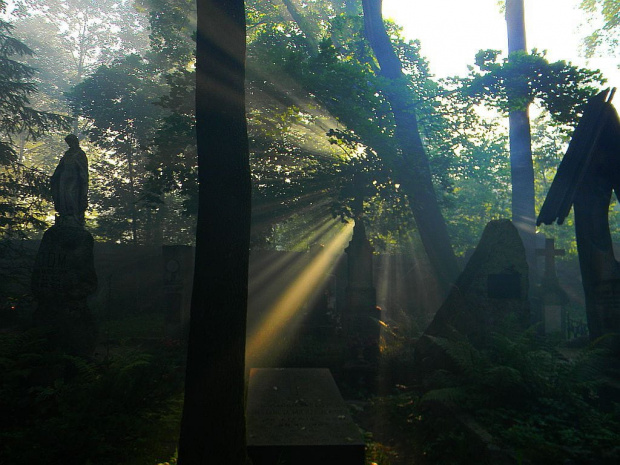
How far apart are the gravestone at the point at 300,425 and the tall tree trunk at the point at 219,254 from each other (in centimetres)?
64

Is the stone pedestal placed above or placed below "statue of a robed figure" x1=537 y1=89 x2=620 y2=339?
below

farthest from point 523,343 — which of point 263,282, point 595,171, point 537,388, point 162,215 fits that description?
point 162,215

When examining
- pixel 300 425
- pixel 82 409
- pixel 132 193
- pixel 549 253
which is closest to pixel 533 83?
Result: pixel 549 253

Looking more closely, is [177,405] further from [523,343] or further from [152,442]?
[523,343]

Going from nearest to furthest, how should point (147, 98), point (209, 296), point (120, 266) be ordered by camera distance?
point (209, 296)
point (120, 266)
point (147, 98)

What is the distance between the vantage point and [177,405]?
6699 millimetres

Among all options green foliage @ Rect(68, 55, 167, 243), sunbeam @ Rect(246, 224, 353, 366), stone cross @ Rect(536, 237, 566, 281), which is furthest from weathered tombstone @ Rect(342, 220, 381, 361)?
green foliage @ Rect(68, 55, 167, 243)

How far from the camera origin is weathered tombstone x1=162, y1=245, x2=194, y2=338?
1254 centimetres

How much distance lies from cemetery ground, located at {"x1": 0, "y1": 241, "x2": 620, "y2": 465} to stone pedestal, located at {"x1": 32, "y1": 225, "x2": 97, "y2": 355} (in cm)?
44

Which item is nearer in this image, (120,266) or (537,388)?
(537,388)

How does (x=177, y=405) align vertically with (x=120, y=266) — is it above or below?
below

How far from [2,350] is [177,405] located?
8.91 ft

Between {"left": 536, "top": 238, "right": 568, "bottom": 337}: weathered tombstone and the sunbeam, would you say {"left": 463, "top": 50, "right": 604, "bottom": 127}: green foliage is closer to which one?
{"left": 536, "top": 238, "right": 568, "bottom": 337}: weathered tombstone

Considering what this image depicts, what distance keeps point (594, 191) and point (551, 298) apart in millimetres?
9647
